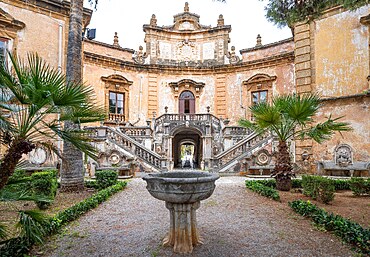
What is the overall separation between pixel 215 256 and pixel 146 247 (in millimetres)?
1129

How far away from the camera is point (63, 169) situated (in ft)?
27.5

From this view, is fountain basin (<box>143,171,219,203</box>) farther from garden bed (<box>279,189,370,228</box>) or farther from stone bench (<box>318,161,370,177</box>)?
stone bench (<box>318,161,370,177</box>)

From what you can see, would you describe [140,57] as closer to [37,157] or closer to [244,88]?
[244,88]

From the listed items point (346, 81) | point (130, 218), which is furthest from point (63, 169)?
point (346, 81)

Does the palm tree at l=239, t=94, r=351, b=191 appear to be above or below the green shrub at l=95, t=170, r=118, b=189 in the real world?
above

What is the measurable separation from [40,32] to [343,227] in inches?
599

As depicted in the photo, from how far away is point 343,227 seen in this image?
14.3 feet

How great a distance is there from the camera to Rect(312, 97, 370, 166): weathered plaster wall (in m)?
12.2

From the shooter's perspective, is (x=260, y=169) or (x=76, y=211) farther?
(x=260, y=169)

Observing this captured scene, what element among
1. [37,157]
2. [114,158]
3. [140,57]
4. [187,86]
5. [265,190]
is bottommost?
[265,190]

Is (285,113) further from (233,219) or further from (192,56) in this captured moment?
(192,56)

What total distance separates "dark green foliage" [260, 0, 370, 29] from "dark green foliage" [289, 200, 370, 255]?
212 inches

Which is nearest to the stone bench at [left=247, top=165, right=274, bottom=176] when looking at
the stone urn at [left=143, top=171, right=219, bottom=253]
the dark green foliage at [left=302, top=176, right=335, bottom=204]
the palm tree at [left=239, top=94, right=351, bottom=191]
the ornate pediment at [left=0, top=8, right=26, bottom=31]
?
the palm tree at [left=239, top=94, right=351, bottom=191]

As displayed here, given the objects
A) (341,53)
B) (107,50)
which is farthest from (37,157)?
(341,53)
